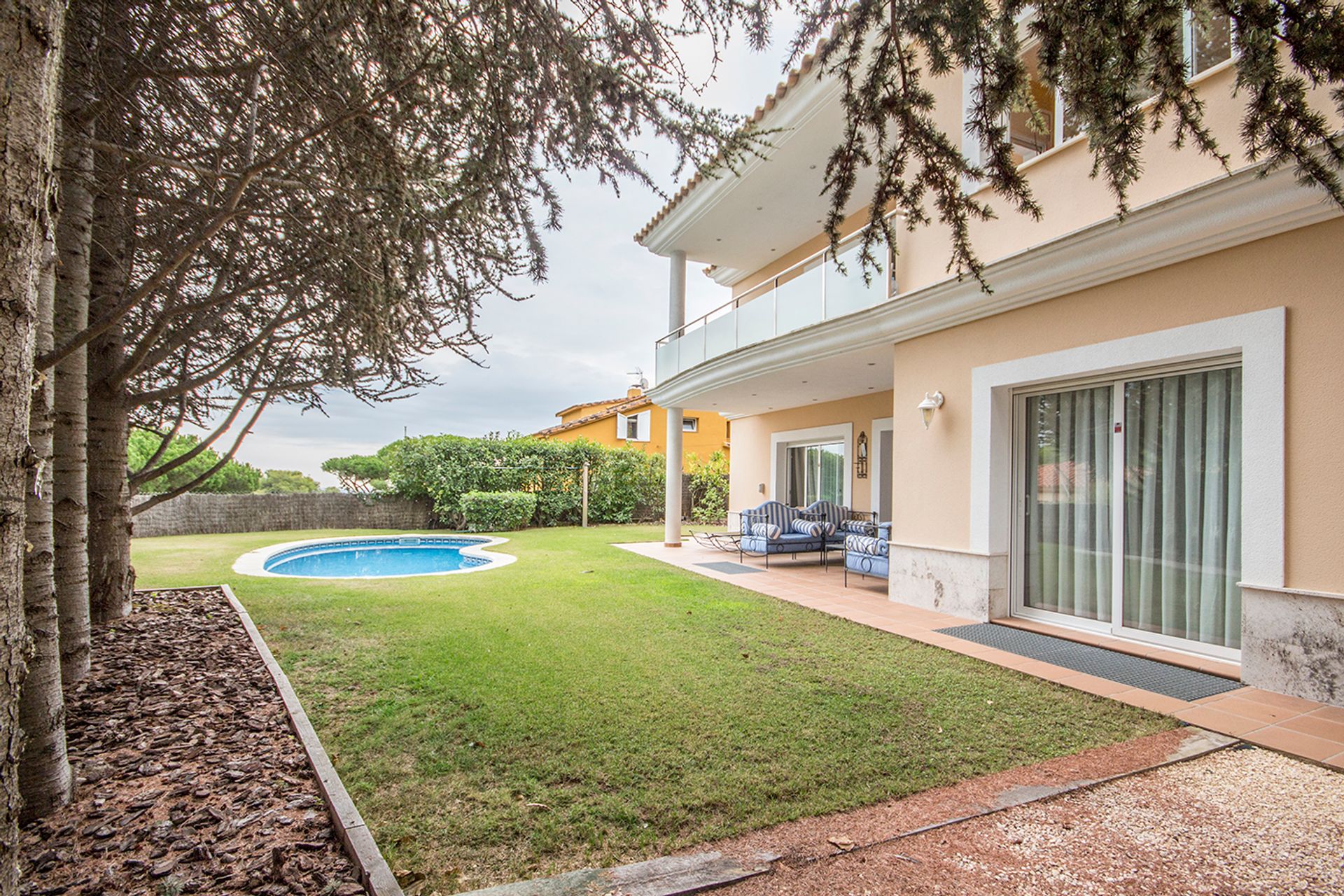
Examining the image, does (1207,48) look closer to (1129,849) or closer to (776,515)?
(1129,849)

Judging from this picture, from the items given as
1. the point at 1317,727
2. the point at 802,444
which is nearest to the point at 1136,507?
the point at 1317,727

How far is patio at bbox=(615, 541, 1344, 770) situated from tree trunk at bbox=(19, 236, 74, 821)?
5979mm

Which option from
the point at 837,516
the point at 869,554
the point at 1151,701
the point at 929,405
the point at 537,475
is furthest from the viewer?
the point at 537,475

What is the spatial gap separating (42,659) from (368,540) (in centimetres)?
1373

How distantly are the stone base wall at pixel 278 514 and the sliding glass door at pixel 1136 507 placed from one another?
1615 centimetres

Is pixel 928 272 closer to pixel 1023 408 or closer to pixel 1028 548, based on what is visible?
pixel 1023 408

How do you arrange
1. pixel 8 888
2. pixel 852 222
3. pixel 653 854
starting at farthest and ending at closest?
pixel 852 222 < pixel 653 854 < pixel 8 888

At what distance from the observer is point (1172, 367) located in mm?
5551

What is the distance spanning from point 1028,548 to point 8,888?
7707 mm

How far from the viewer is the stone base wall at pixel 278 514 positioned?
16.2 meters

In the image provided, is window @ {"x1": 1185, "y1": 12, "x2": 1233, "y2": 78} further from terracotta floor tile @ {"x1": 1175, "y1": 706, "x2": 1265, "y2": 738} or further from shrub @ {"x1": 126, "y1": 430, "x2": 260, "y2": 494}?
shrub @ {"x1": 126, "y1": 430, "x2": 260, "y2": 494}

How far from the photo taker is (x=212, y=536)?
1590cm

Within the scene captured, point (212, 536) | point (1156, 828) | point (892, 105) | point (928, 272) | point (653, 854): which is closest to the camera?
point (653, 854)

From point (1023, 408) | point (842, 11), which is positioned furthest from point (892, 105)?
point (1023, 408)
